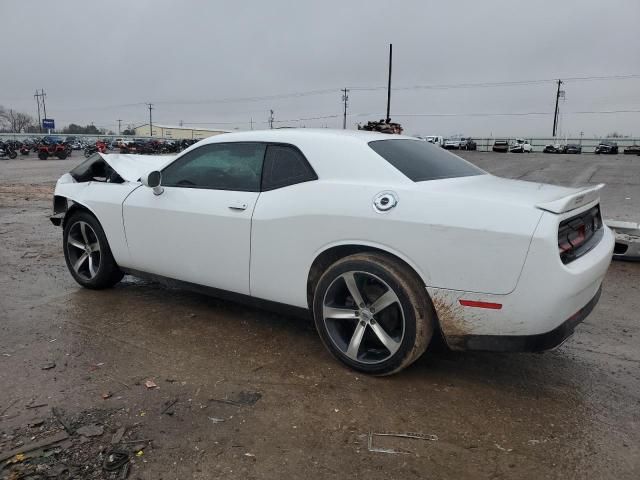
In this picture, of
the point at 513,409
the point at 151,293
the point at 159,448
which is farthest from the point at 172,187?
the point at 513,409

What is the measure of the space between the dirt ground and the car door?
1.56ft

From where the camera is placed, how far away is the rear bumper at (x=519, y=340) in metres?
2.74

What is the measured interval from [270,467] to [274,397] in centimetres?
64

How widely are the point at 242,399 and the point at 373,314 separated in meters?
0.92

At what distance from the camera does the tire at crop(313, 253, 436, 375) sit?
294cm

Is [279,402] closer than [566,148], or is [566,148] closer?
[279,402]

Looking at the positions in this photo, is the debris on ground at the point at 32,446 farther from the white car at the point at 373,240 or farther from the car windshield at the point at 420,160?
the car windshield at the point at 420,160

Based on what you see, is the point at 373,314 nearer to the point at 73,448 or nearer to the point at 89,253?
the point at 73,448

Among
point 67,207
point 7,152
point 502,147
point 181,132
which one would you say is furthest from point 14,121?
point 67,207

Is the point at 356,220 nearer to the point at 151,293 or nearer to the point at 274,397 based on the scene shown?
the point at 274,397

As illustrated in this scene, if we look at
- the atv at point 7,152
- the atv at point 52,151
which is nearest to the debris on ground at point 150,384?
the atv at point 52,151

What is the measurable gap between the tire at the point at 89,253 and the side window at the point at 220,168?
3.39 ft

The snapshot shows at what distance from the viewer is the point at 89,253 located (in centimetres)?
483

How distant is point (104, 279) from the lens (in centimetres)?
475
